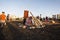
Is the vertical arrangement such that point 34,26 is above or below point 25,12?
below

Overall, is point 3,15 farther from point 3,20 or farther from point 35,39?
point 35,39

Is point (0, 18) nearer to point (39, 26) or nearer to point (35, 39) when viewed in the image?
point (39, 26)

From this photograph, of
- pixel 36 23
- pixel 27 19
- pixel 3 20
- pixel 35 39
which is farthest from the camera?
pixel 3 20

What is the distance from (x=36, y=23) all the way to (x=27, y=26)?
122cm

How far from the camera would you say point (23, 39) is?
9.55 m

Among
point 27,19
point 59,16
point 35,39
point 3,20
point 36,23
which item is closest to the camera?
point 35,39

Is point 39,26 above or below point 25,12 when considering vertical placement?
below

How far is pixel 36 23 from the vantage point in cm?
1670

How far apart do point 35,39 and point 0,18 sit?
374 inches

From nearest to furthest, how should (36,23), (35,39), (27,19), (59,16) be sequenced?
1. (35,39)
2. (27,19)
3. (36,23)
4. (59,16)

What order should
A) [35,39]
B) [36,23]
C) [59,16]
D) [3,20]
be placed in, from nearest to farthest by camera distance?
1. [35,39]
2. [36,23]
3. [3,20]
4. [59,16]

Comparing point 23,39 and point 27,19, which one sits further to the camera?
point 27,19

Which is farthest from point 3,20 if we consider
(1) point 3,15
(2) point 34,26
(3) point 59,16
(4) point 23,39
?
(3) point 59,16

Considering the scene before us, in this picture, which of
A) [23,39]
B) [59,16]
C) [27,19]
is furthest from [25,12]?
[59,16]
